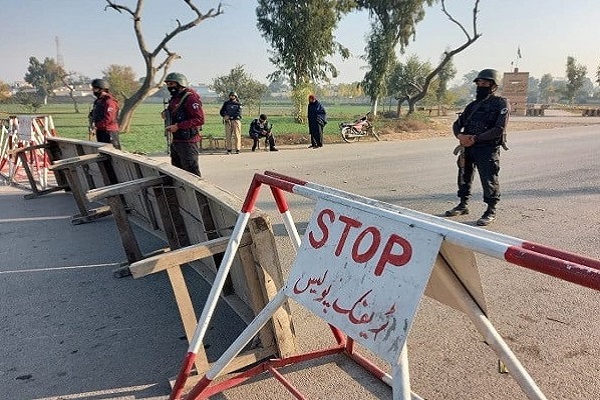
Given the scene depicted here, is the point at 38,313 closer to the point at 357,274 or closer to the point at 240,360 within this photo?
the point at 240,360

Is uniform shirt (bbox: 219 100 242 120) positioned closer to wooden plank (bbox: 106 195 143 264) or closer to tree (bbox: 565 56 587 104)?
wooden plank (bbox: 106 195 143 264)

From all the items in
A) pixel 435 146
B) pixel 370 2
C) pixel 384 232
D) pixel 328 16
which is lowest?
pixel 435 146

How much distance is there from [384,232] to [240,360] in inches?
57.0

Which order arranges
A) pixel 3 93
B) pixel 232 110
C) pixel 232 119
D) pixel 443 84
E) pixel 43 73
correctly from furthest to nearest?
pixel 43 73
pixel 3 93
pixel 443 84
pixel 232 119
pixel 232 110

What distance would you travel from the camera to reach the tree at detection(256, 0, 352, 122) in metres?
25.2

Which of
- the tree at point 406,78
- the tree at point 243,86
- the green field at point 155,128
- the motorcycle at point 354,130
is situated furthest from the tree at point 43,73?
the motorcycle at point 354,130

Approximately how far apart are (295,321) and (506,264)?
231cm

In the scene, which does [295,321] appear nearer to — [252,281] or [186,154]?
[252,281]

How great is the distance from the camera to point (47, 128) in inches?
380

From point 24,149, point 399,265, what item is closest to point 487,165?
point 399,265

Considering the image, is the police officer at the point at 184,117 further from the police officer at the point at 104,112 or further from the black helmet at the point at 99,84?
the black helmet at the point at 99,84

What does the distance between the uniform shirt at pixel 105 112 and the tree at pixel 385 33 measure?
2899cm

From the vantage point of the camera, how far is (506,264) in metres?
4.28

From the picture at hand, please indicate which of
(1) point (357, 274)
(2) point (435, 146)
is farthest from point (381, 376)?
(2) point (435, 146)
